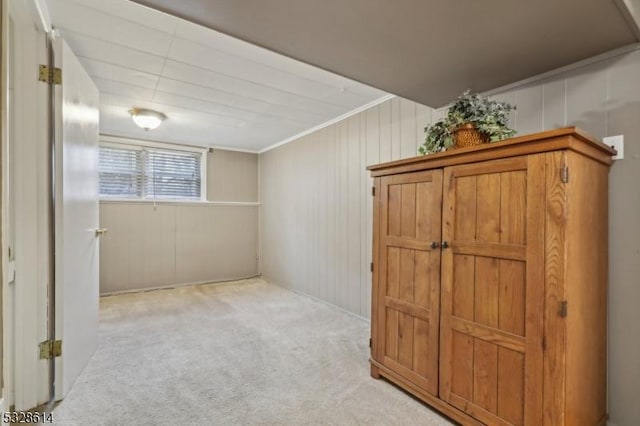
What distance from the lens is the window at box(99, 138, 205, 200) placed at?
4355 millimetres

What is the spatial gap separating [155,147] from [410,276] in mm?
4266

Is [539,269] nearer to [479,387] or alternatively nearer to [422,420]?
[479,387]

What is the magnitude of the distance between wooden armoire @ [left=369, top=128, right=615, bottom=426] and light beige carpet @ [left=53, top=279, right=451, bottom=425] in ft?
1.22

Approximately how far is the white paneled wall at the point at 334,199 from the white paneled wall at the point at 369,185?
11 millimetres

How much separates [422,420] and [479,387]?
1.26ft

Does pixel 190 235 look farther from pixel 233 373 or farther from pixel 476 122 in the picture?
pixel 476 122

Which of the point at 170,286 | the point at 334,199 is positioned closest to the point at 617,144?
the point at 334,199

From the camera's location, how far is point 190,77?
247cm

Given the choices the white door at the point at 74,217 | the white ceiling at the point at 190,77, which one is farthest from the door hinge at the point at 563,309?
the white door at the point at 74,217

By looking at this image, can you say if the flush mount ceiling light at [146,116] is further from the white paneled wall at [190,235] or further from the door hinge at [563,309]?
the door hinge at [563,309]

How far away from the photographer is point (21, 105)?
5.64ft

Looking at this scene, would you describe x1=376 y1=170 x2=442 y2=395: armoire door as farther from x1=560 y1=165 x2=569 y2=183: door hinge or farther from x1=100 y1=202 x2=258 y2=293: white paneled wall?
x1=100 y1=202 x2=258 y2=293: white paneled wall

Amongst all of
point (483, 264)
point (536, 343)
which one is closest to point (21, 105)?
point (483, 264)

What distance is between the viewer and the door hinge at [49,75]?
1.78m
